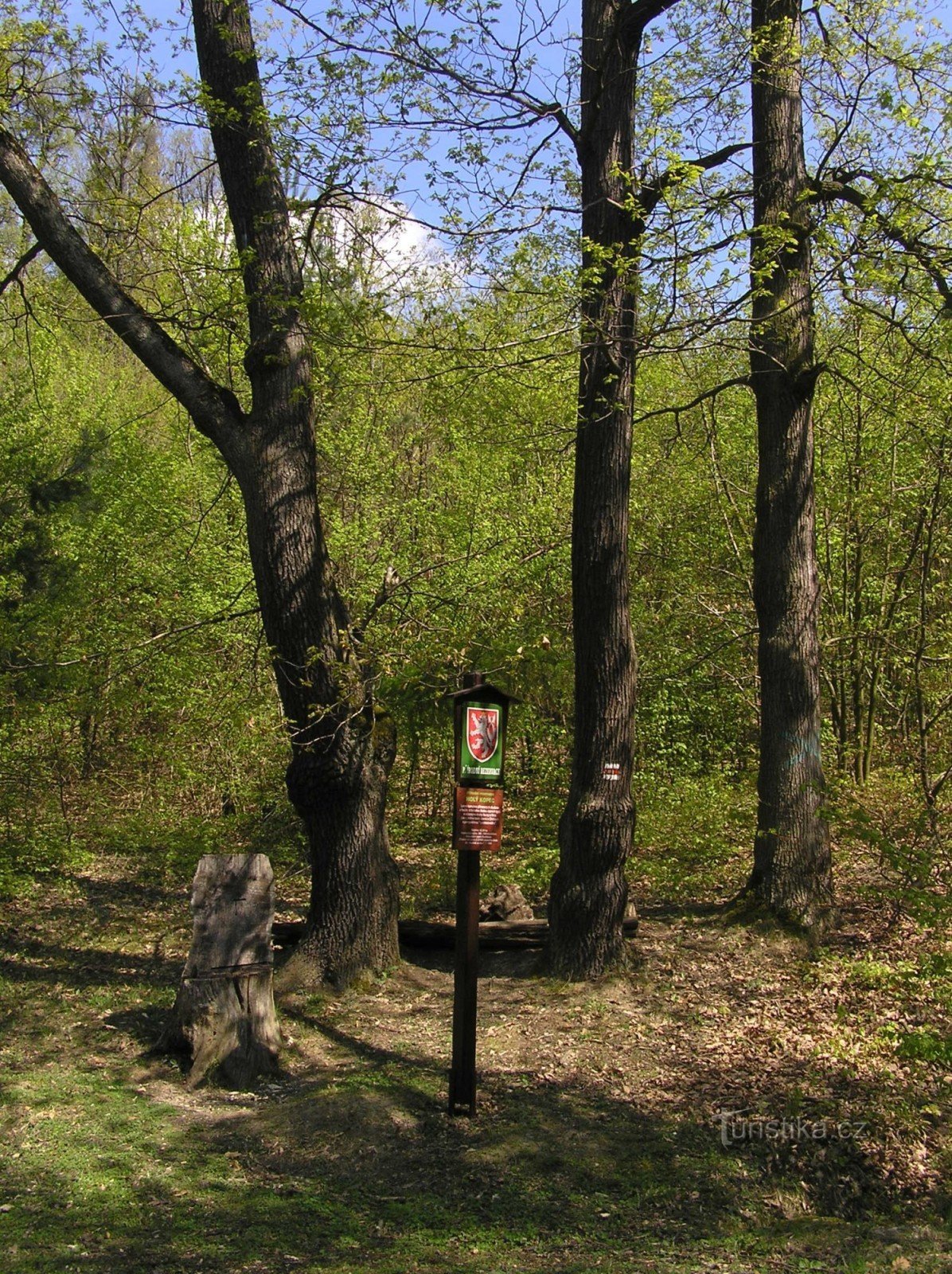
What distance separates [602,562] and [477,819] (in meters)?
2.47

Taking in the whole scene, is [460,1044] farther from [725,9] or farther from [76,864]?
[725,9]

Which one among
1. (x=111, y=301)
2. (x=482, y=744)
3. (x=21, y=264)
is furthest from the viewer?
(x=21, y=264)

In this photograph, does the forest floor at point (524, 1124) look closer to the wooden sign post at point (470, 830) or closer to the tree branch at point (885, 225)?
the wooden sign post at point (470, 830)

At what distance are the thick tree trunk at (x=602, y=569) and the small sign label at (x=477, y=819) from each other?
1676 mm

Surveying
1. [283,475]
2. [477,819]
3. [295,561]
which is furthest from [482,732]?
[283,475]

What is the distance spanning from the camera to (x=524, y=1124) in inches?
230

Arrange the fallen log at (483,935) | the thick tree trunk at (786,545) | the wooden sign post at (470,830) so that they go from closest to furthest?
1. the wooden sign post at (470,830)
2. the thick tree trunk at (786,545)
3. the fallen log at (483,935)

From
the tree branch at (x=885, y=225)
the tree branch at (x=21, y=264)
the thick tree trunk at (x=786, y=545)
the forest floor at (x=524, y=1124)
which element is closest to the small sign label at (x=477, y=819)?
the forest floor at (x=524, y=1124)

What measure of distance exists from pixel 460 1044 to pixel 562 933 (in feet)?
6.41

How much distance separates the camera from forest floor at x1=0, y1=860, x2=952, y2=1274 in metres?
4.48

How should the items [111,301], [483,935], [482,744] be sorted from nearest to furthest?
1. [482,744]
2. [111,301]
3. [483,935]

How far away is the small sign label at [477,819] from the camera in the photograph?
6.02 meters

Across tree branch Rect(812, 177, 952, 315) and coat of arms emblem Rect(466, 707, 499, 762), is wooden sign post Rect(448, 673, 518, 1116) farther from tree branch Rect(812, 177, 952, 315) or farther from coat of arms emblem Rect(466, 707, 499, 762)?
tree branch Rect(812, 177, 952, 315)

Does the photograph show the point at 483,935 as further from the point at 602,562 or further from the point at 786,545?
the point at 786,545
